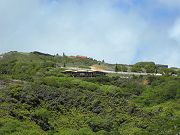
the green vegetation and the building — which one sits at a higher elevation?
the building

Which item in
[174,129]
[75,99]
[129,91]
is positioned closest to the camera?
[174,129]

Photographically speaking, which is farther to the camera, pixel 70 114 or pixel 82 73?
pixel 82 73

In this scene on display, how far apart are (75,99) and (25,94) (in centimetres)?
1164

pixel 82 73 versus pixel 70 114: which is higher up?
pixel 82 73

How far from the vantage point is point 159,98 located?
141250mm

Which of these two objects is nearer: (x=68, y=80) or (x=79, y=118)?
(x=79, y=118)

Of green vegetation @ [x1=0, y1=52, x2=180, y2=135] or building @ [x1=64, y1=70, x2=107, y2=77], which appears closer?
green vegetation @ [x1=0, y1=52, x2=180, y2=135]

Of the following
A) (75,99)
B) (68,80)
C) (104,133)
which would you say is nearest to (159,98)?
(68,80)

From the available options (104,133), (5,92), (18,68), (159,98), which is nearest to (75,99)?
(5,92)

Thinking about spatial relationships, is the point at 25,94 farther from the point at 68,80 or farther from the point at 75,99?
the point at 68,80

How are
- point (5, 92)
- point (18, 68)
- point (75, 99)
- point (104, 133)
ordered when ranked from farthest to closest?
point (18, 68)
point (75, 99)
point (5, 92)
point (104, 133)

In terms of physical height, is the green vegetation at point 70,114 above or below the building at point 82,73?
below

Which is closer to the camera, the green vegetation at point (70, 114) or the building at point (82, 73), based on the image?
the green vegetation at point (70, 114)

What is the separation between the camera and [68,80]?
135125mm
